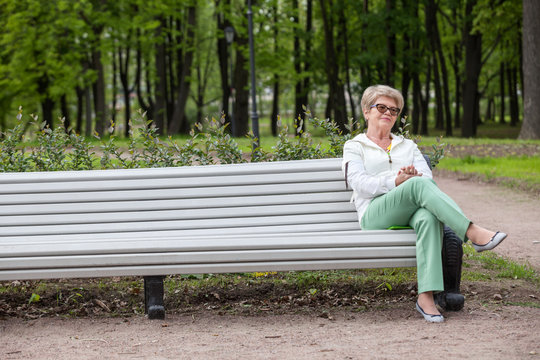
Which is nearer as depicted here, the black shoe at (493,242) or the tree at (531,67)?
the black shoe at (493,242)

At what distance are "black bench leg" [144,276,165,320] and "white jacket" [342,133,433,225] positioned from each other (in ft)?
4.35

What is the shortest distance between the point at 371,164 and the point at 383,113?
346 mm

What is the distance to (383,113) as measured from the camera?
15.4ft

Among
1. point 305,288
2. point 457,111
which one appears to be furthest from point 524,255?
point 457,111

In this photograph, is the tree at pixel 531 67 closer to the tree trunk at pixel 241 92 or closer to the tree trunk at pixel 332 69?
the tree trunk at pixel 332 69

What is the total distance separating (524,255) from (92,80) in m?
20.0

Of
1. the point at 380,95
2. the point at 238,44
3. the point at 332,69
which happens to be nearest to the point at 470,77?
the point at 332,69

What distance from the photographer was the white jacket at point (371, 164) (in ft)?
14.8

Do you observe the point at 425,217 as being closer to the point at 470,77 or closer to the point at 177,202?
the point at 177,202

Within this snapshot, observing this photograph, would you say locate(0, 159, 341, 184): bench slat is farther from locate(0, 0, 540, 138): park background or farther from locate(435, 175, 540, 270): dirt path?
locate(0, 0, 540, 138): park background

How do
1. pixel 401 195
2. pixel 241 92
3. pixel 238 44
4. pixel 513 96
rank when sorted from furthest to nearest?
pixel 513 96 < pixel 238 44 < pixel 241 92 < pixel 401 195

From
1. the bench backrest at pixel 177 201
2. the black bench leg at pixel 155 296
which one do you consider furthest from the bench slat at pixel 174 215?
the black bench leg at pixel 155 296

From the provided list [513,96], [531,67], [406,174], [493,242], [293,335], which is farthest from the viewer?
[513,96]

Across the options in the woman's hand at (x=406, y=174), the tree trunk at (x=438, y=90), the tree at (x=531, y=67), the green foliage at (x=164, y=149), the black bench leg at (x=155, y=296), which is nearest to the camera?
the black bench leg at (x=155, y=296)
